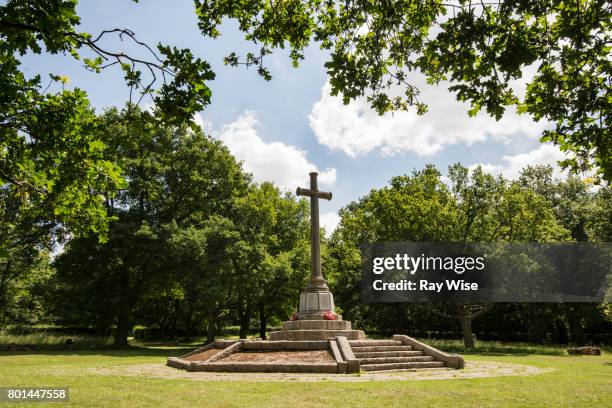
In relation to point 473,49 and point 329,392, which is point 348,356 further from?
point 473,49

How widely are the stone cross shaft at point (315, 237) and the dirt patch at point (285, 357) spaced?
419cm

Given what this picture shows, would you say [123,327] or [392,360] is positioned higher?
[123,327]

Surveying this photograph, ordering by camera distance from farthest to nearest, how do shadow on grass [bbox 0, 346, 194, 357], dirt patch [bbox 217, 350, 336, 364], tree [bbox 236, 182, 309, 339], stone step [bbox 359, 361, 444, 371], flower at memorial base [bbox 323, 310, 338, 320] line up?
1. tree [bbox 236, 182, 309, 339]
2. shadow on grass [bbox 0, 346, 194, 357]
3. flower at memorial base [bbox 323, 310, 338, 320]
4. dirt patch [bbox 217, 350, 336, 364]
5. stone step [bbox 359, 361, 444, 371]

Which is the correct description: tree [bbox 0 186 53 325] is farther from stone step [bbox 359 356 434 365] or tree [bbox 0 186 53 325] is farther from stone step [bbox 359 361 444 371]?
stone step [bbox 359 361 444 371]

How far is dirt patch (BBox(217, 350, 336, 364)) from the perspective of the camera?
48.7 ft

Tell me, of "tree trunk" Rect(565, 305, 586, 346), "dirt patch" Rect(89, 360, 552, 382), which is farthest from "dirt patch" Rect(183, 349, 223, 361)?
"tree trunk" Rect(565, 305, 586, 346)

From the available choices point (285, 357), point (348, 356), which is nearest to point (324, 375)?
point (348, 356)

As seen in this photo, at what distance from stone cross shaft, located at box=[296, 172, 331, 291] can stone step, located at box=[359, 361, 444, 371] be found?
5.52 m

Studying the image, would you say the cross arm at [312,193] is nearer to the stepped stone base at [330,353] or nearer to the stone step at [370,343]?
the stepped stone base at [330,353]

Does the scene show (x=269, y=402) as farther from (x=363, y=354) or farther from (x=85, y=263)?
(x=85, y=263)

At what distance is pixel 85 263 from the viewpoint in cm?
2794

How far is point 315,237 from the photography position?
2022 centimetres

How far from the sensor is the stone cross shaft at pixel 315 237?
2003cm

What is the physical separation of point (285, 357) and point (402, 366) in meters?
4.00
